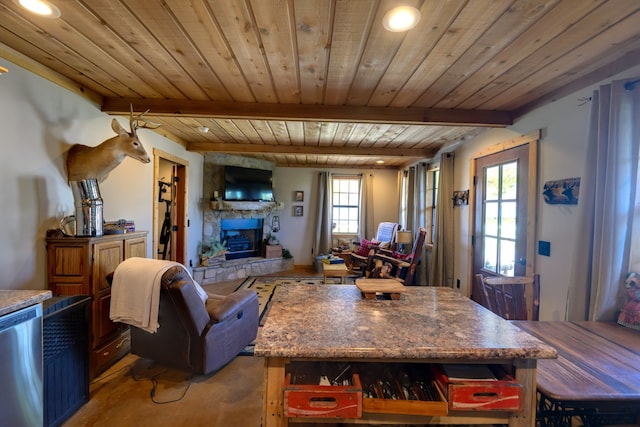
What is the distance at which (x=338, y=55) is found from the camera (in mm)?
1748

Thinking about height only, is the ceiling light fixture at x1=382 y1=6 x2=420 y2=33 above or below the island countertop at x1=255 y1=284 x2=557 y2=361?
above

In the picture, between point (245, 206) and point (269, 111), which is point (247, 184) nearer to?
point (245, 206)

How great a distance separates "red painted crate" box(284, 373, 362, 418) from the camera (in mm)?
875

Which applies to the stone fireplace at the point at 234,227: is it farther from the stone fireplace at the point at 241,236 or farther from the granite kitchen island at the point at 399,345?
the granite kitchen island at the point at 399,345

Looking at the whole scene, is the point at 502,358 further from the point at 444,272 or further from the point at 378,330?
the point at 444,272

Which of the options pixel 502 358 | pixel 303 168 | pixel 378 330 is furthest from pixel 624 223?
pixel 303 168

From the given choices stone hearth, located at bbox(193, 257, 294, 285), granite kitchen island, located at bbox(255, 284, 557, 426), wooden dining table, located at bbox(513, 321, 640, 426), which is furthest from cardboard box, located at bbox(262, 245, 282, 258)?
wooden dining table, located at bbox(513, 321, 640, 426)

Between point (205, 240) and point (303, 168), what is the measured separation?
2.63 m

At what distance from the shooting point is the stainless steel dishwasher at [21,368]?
1.22 metres

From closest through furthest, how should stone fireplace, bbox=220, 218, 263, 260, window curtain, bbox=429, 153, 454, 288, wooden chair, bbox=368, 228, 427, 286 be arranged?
wooden chair, bbox=368, 228, 427, 286 < window curtain, bbox=429, 153, 454, 288 < stone fireplace, bbox=220, 218, 263, 260

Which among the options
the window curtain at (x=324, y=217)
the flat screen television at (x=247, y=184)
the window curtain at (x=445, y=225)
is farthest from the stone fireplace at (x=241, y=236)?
the window curtain at (x=445, y=225)

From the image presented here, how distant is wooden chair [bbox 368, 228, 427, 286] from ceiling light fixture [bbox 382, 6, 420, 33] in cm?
278

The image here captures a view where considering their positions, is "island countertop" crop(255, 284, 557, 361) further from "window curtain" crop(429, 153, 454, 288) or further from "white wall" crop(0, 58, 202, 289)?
"window curtain" crop(429, 153, 454, 288)

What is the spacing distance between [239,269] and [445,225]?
3.73m
